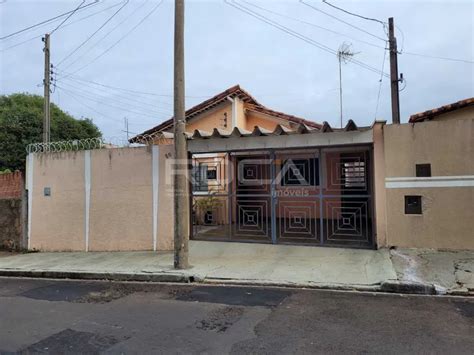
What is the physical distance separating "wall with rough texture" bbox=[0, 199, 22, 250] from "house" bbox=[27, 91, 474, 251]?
55 centimetres

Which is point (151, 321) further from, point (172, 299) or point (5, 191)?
point (5, 191)

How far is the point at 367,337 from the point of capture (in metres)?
4.53

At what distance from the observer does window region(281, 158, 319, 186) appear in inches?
439

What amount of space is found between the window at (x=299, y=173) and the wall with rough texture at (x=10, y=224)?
26.4 feet

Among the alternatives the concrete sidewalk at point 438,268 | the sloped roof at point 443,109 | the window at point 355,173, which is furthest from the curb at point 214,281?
the sloped roof at point 443,109

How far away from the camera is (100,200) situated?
37.2 feet

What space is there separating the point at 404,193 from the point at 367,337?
16.2ft

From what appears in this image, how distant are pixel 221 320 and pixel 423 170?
567 centimetres

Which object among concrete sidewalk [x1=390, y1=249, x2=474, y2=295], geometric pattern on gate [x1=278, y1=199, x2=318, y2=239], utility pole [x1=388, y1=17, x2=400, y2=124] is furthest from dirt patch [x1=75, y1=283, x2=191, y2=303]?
utility pole [x1=388, y1=17, x2=400, y2=124]

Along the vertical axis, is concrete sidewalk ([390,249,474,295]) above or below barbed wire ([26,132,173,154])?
below

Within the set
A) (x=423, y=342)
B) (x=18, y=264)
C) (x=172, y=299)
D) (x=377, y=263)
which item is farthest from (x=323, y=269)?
(x=18, y=264)

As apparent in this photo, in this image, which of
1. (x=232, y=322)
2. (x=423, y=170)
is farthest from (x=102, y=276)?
(x=423, y=170)

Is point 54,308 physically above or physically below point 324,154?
below

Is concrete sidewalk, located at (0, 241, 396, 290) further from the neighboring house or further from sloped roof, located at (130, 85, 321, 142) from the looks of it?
sloped roof, located at (130, 85, 321, 142)
